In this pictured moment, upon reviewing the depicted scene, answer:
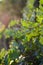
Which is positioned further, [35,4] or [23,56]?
[35,4]

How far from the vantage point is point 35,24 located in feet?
5.08

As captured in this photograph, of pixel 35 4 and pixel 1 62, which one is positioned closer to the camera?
pixel 1 62

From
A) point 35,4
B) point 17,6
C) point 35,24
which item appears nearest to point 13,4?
point 17,6

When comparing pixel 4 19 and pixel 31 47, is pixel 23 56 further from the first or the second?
pixel 4 19

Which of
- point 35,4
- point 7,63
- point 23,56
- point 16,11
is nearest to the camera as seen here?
point 7,63

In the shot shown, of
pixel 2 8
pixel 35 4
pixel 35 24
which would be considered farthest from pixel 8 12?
pixel 35 24

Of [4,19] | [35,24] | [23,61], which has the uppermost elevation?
[35,24]

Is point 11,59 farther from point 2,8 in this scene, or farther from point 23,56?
point 2,8

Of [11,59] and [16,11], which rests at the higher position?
[11,59]

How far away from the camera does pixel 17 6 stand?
6176mm

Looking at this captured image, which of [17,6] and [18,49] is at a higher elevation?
[18,49]

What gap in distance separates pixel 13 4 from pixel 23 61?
16.1 ft

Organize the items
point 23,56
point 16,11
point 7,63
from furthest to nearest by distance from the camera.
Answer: point 16,11 < point 23,56 < point 7,63

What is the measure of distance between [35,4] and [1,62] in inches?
52.9
